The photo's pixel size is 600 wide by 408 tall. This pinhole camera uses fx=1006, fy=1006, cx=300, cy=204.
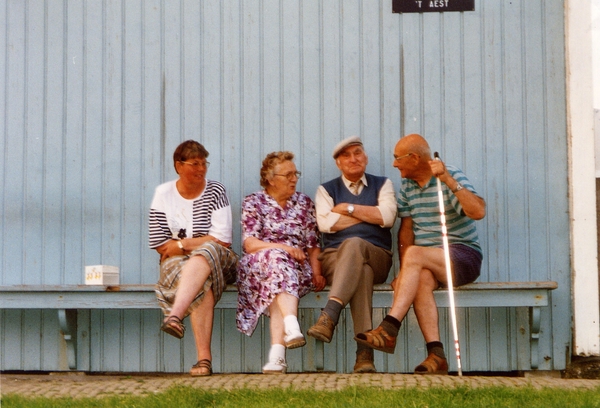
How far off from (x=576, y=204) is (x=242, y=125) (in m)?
2.14

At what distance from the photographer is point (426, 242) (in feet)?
19.4

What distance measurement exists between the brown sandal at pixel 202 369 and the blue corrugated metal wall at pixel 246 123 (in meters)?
0.75

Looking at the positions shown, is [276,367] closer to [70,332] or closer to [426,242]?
[426,242]

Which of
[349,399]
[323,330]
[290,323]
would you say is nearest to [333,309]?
[323,330]

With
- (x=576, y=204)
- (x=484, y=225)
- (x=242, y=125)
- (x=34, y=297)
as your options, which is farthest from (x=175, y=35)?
(x=576, y=204)

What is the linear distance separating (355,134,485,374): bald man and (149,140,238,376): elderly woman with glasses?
2.99 ft

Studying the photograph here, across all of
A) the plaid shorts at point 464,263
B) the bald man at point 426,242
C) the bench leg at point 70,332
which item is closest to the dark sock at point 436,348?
the bald man at point 426,242

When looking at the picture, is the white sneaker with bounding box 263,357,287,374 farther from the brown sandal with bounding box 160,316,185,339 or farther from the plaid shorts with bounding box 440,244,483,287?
the plaid shorts with bounding box 440,244,483,287

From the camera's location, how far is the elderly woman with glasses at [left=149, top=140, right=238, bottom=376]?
5641 millimetres

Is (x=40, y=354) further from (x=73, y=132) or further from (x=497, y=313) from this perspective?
(x=497, y=313)

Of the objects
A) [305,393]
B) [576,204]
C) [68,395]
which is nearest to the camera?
[305,393]

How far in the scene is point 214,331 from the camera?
251 inches

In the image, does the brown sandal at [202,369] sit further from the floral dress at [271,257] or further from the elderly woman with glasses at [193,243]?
the floral dress at [271,257]

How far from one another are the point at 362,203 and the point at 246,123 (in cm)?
95
